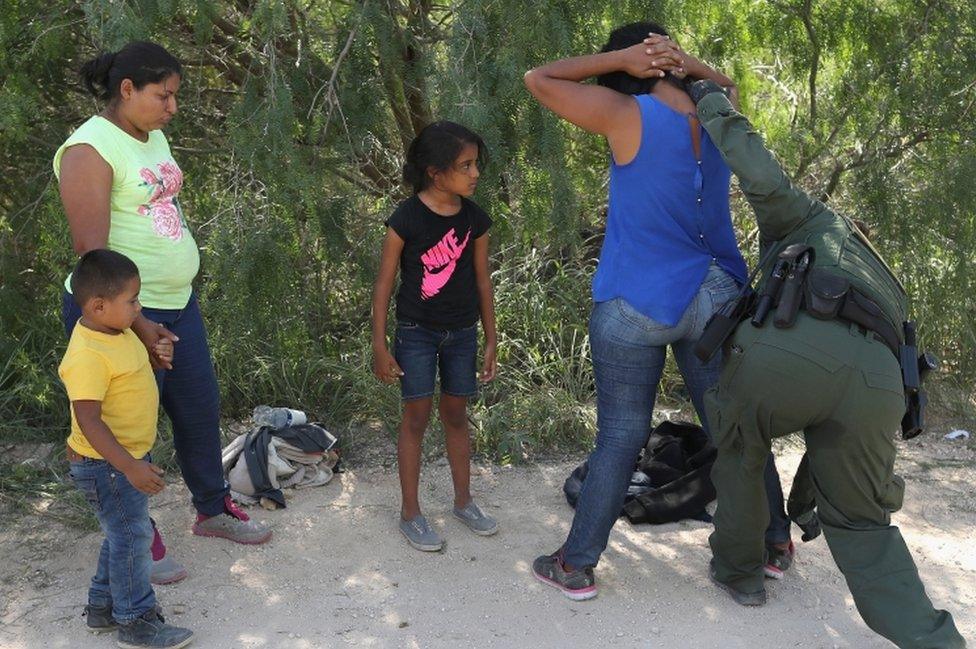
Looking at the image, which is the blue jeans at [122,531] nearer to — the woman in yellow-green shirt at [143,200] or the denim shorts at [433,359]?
the woman in yellow-green shirt at [143,200]

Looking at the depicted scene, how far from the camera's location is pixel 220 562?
4.06 metres

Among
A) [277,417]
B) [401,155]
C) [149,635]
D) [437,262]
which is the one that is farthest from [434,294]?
[401,155]

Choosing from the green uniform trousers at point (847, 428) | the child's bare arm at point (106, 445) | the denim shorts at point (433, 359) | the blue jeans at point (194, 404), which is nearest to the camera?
the green uniform trousers at point (847, 428)

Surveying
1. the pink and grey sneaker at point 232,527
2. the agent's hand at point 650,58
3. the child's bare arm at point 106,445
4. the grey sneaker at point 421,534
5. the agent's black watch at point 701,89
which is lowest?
the pink and grey sneaker at point 232,527

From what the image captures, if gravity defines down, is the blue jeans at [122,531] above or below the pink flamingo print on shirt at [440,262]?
below

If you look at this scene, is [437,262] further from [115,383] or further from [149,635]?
[149,635]

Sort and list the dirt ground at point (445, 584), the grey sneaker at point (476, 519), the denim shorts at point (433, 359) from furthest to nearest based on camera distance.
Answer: the grey sneaker at point (476, 519) → the denim shorts at point (433, 359) → the dirt ground at point (445, 584)

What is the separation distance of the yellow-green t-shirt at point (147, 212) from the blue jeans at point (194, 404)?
0.11 meters

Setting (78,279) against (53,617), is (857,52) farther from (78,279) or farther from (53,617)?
(53,617)

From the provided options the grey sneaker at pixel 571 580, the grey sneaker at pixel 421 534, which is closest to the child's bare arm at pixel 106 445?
the grey sneaker at pixel 421 534

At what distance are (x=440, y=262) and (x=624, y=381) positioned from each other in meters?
0.83

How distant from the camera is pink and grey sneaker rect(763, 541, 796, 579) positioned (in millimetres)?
3895

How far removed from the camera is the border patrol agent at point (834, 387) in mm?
→ 3102

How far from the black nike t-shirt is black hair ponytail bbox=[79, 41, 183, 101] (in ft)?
2.97
